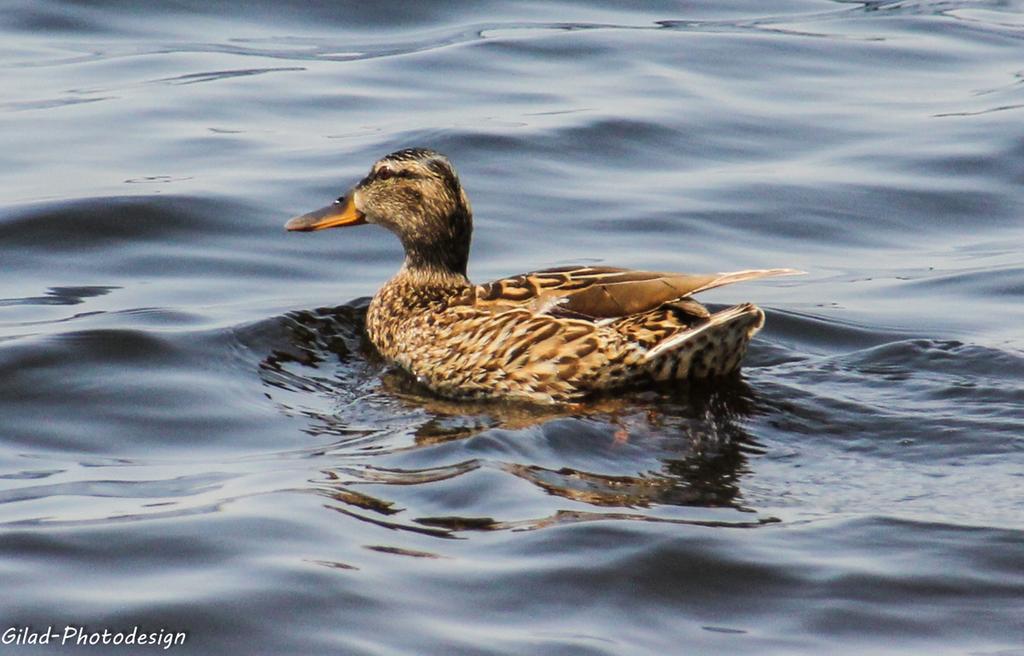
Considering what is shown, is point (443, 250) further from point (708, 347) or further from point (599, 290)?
point (708, 347)

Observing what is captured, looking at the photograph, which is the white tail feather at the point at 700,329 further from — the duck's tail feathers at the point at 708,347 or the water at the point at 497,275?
the water at the point at 497,275

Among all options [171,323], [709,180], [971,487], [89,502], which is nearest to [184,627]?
[89,502]

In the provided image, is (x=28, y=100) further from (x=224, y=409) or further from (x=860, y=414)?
(x=860, y=414)

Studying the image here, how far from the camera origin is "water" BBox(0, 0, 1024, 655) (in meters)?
6.54

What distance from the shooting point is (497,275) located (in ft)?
38.0

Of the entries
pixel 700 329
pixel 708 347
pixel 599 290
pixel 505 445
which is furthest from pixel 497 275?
pixel 505 445

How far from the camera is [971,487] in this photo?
25.0ft

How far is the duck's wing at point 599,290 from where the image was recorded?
346 inches

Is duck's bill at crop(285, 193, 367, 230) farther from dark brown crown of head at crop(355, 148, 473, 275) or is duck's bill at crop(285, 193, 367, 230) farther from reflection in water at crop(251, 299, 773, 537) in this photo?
reflection in water at crop(251, 299, 773, 537)

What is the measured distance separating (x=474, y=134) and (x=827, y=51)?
4832mm

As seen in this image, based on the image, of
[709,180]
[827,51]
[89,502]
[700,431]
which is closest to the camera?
[89,502]

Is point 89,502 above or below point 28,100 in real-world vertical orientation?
below

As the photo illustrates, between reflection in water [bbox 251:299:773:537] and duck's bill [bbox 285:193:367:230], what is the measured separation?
873 mm

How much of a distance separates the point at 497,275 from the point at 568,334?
8.51 ft
